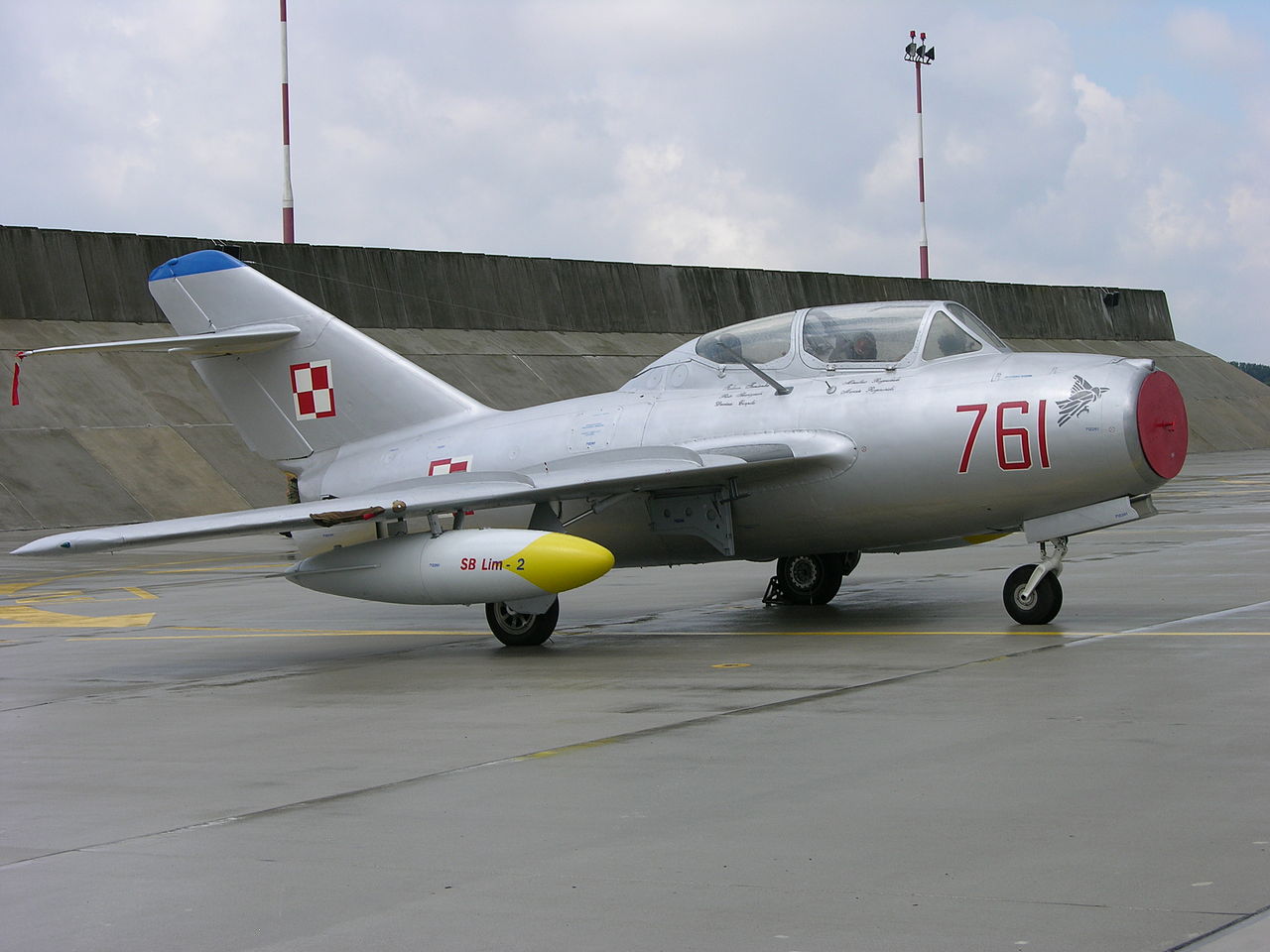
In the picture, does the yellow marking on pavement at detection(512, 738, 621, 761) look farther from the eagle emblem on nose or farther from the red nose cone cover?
the red nose cone cover

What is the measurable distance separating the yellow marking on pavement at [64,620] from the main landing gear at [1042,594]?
8863 millimetres

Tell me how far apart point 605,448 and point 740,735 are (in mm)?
6022

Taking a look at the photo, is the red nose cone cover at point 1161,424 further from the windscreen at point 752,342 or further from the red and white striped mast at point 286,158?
the red and white striped mast at point 286,158

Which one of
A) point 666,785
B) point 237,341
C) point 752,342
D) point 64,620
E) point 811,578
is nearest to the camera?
point 666,785

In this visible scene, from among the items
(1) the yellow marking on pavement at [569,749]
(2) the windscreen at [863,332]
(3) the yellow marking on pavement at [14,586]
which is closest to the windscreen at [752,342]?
(2) the windscreen at [863,332]

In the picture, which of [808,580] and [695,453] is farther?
[808,580]

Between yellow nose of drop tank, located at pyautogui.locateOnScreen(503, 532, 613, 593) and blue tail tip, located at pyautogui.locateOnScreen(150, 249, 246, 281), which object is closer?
yellow nose of drop tank, located at pyautogui.locateOnScreen(503, 532, 613, 593)

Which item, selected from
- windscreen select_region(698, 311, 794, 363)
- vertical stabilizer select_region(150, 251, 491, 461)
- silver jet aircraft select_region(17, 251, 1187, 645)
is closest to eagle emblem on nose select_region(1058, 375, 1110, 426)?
silver jet aircraft select_region(17, 251, 1187, 645)

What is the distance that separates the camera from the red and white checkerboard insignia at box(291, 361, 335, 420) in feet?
49.3

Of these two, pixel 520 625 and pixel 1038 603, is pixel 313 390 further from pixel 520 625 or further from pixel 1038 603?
pixel 1038 603

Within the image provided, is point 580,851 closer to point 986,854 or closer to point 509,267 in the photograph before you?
point 986,854

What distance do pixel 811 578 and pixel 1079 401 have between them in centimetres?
376

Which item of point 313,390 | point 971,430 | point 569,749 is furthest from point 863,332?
point 569,749

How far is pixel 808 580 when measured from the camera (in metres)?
14.7
